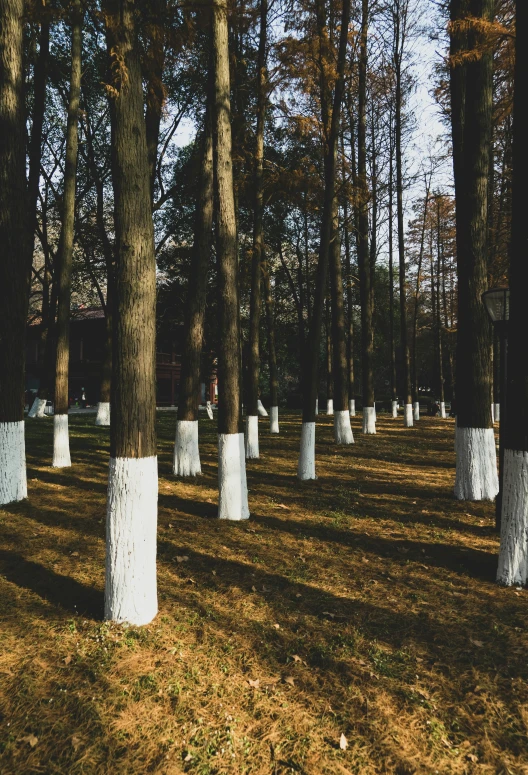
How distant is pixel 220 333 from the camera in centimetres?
668

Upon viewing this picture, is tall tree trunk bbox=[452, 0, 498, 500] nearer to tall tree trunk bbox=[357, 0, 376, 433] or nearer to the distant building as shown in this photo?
tall tree trunk bbox=[357, 0, 376, 433]

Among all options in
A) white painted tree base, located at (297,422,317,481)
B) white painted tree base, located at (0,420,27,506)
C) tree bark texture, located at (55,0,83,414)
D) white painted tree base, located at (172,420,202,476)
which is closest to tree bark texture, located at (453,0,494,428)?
white painted tree base, located at (297,422,317,481)

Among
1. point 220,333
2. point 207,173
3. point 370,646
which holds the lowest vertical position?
point 370,646

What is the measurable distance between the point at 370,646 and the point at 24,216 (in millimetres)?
7066

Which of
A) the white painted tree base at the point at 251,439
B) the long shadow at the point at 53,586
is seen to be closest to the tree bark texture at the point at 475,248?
the white painted tree base at the point at 251,439

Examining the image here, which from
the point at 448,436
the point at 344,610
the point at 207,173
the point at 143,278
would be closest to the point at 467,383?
the point at 344,610

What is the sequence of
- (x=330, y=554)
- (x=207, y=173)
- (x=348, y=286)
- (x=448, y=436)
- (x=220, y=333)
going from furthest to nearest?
1. (x=348, y=286)
2. (x=448, y=436)
3. (x=207, y=173)
4. (x=220, y=333)
5. (x=330, y=554)

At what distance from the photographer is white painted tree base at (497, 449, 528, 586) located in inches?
171

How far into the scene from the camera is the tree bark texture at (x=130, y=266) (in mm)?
3832

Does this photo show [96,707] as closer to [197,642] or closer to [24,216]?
[197,642]

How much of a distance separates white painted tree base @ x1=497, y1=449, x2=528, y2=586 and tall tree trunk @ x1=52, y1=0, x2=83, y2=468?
823 centimetres

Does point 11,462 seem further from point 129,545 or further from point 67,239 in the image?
point 67,239

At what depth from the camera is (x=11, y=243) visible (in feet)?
22.5

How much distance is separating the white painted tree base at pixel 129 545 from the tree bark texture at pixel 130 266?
0.18 meters
